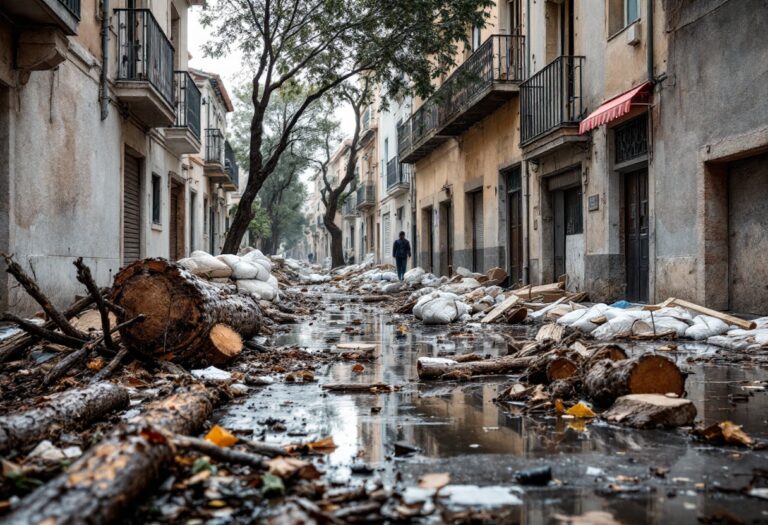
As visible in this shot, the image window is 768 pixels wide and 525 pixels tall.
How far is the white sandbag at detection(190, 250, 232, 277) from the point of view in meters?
11.2

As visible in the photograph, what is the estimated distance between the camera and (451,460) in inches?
114

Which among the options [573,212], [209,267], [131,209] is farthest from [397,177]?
[209,267]

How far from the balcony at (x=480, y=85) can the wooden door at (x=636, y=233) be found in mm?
4785

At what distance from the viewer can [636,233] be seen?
426 inches

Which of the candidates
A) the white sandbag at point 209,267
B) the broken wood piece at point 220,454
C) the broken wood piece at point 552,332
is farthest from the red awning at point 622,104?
the broken wood piece at point 220,454

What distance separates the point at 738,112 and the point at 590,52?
4.47 m

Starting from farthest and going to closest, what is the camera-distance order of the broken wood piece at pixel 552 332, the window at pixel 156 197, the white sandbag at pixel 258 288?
1. the window at pixel 156 197
2. the white sandbag at pixel 258 288
3. the broken wood piece at pixel 552 332

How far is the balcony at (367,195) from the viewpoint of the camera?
3700 cm

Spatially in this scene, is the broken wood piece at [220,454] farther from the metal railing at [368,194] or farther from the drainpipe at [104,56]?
the metal railing at [368,194]

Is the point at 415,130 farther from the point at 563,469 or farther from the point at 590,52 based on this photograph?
the point at 563,469

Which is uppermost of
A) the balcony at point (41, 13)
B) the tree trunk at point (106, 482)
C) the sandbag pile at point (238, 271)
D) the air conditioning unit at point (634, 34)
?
the air conditioning unit at point (634, 34)

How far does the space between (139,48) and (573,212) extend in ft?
27.7

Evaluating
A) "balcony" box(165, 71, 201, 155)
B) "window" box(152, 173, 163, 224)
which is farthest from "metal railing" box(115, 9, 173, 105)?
"window" box(152, 173, 163, 224)

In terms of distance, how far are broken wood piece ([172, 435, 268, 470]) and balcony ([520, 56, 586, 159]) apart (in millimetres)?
10419
